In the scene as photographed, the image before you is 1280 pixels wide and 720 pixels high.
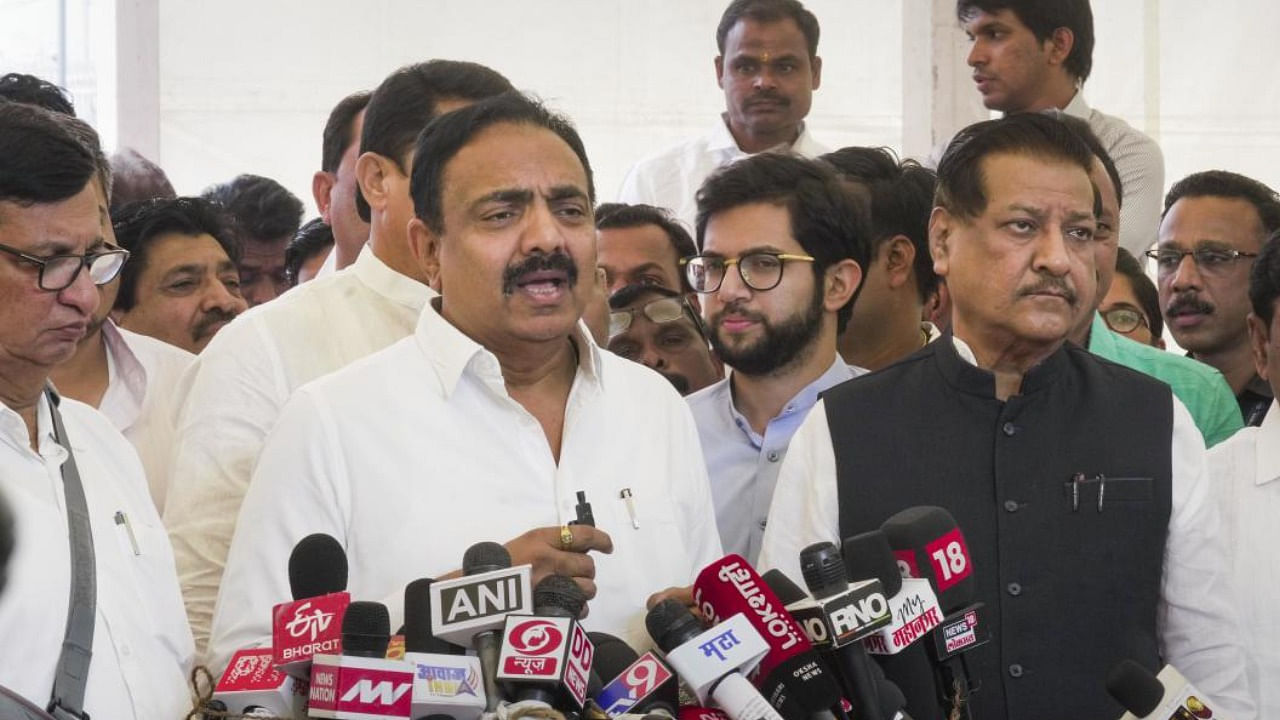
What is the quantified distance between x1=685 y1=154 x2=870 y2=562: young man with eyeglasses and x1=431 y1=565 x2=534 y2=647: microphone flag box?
171cm

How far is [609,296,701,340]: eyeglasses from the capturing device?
455 centimetres

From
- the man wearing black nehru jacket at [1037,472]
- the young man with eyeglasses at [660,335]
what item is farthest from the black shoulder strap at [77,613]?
the young man with eyeglasses at [660,335]

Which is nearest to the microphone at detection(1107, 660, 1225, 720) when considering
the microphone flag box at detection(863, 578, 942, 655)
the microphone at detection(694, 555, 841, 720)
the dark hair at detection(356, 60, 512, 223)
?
the microphone flag box at detection(863, 578, 942, 655)

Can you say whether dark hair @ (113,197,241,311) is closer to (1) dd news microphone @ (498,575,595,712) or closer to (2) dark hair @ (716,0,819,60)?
(2) dark hair @ (716,0,819,60)

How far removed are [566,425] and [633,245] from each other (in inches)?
77.0

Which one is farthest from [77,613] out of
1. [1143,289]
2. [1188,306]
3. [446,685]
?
[1143,289]

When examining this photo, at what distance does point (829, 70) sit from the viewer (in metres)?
7.55

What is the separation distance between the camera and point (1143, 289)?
17.2ft

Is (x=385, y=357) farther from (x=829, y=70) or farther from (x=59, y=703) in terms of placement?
(x=829, y=70)

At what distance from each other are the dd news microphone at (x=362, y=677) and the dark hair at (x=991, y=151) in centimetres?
181

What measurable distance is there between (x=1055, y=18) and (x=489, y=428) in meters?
3.14

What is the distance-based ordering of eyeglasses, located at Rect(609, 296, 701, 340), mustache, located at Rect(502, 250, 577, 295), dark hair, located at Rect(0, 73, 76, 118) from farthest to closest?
1. eyeglasses, located at Rect(609, 296, 701, 340)
2. dark hair, located at Rect(0, 73, 76, 118)
3. mustache, located at Rect(502, 250, 577, 295)

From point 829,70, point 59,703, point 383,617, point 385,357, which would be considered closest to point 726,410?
point 385,357

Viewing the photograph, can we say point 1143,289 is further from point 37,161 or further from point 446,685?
point 446,685
